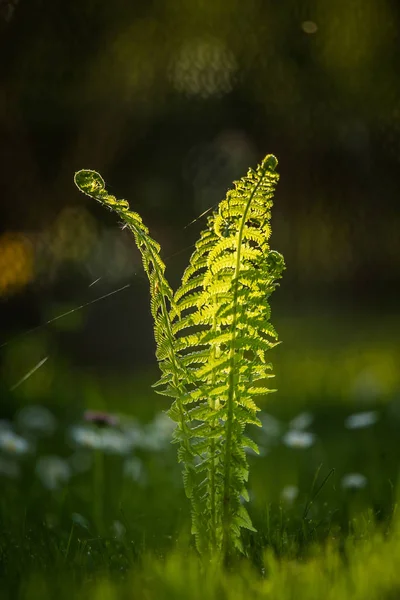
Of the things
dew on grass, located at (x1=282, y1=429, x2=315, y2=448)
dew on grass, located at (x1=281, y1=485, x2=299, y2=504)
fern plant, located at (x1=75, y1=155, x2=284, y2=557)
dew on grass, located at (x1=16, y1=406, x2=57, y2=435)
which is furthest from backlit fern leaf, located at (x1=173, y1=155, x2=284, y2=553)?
dew on grass, located at (x1=16, y1=406, x2=57, y2=435)

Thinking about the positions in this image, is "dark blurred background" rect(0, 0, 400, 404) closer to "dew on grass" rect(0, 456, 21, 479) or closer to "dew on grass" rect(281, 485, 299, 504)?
"dew on grass" rect(0, 456, 21, 479)

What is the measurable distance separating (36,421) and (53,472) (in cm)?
39

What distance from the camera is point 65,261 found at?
2891 mm

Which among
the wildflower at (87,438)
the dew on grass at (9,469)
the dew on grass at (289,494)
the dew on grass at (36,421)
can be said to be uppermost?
the dew on grass at (36,421)

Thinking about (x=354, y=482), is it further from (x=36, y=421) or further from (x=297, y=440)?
(x=36, y=421)

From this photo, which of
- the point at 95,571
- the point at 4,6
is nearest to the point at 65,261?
the point at 4,6

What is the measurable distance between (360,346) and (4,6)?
6.05 ft

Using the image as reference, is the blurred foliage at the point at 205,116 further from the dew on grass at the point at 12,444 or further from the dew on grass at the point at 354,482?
the dew on grass at the point at 354,482

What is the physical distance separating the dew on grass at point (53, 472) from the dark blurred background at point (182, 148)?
2.59 ft

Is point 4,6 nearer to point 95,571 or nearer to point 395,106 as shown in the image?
point 395,106

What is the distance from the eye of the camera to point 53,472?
1652 millimetres

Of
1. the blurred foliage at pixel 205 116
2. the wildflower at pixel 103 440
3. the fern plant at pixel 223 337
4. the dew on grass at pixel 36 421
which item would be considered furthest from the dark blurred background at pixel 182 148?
the fern plant at pixel 223 337

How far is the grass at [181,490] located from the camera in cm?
77

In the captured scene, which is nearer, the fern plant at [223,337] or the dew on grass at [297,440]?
the fern plant at [223,337]
